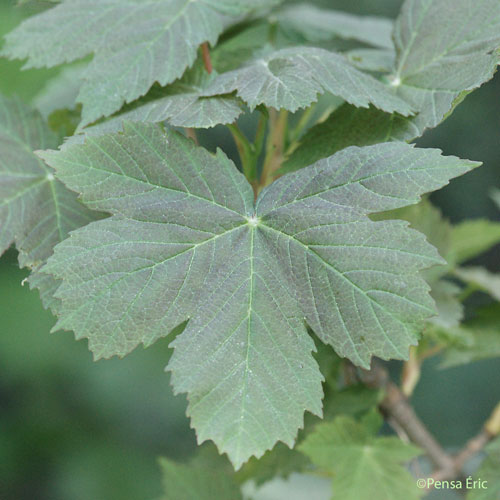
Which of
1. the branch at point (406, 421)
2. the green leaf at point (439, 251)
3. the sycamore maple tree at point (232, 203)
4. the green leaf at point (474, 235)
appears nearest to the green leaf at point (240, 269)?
the sycamore maple tree at point (232, 203)

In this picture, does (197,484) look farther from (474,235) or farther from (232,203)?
(474,235)

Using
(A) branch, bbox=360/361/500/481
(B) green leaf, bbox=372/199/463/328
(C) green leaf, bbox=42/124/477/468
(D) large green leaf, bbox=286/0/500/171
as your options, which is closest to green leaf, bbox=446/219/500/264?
(B) green leaf, bbox=372/199/463/328

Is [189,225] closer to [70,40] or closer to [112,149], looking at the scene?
[112,149]

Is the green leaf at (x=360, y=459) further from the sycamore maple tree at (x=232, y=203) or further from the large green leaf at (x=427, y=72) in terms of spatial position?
the large green leaf at (x=427, y=72)

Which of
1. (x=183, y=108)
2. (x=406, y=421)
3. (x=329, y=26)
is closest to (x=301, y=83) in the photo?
(x=183, y=108)

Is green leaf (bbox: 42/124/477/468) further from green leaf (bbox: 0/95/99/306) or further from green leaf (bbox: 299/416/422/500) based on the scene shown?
green leaf (bbox: 299/416/422/500)

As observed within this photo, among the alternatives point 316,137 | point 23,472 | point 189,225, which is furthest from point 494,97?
point 23,472

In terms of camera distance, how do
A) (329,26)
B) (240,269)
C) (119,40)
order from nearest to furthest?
(240,269), (119,40), (329,26)
